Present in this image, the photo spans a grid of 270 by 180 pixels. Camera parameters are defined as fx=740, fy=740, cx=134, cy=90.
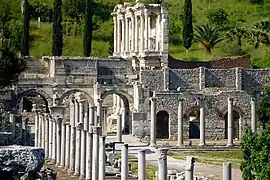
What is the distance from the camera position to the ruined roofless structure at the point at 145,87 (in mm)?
53906

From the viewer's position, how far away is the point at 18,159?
17906 millimetres

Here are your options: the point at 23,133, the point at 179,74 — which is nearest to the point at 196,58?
the point at 179,74

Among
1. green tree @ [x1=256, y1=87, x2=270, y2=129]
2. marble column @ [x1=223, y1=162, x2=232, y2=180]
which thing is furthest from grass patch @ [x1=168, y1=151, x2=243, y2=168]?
marble column @ [x1=223, y1=162, x2=232, y2=180]

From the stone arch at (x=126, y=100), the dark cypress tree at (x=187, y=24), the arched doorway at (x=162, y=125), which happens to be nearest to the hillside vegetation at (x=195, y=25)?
the dark cypress tree at (x=187, y=24)

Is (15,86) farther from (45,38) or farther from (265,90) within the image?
(45,38)

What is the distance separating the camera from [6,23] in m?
79.4

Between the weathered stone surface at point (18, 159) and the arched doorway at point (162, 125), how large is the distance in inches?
1450

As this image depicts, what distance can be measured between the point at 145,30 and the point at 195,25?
22.2 m

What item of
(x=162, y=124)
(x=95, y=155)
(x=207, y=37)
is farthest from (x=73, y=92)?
(x=95, y=155)

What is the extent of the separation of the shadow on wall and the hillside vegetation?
691cm

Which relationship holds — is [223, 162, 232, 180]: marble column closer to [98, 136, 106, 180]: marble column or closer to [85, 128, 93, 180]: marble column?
[98, 136, 106, 180]: marble column

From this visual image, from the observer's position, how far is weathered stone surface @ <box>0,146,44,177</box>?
17.8 m

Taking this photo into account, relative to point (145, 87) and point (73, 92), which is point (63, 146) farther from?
point (73, 92)

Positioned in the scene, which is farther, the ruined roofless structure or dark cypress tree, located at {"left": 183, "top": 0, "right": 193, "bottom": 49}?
dark cypress tree, located at {"left": 183, "top": 0, "right": 193, "bottom": 49}
